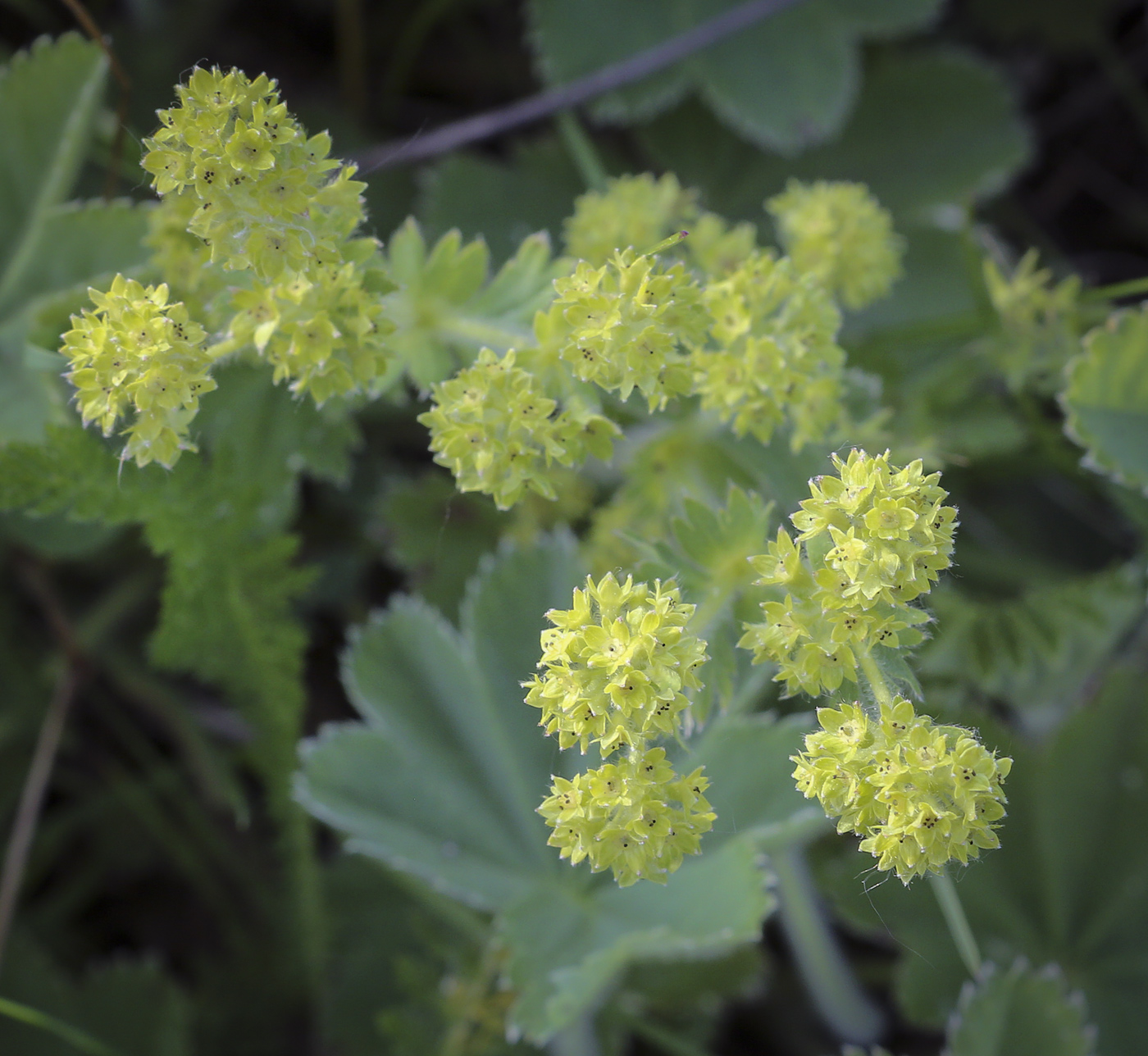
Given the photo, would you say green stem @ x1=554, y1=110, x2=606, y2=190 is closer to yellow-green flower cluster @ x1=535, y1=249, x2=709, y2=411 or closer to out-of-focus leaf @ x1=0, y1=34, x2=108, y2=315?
out-of-focus leaf @ x1=0, y1=34, x2=108, y2=315

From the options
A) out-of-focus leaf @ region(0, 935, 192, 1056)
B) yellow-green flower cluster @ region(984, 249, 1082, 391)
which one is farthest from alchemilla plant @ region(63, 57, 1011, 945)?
out-of-focus leaf @ region(0, 935, 192, 1056)

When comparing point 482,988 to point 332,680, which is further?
point 332,680

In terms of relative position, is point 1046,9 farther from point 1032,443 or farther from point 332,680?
point 332,680

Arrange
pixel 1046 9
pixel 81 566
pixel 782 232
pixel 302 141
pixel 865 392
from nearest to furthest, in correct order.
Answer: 1. pixel 302 141
2. pixel 865 392
3. pixel 782 232
4. pixel 81 566
5. pixel 1046 9

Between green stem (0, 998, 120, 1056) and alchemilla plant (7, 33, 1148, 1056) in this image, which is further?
green stem (0, 998, 120, 1056)

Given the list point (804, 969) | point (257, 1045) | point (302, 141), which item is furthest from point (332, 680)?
point (302, 141)

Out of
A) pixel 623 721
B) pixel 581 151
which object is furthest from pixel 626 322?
pixel 581 151
